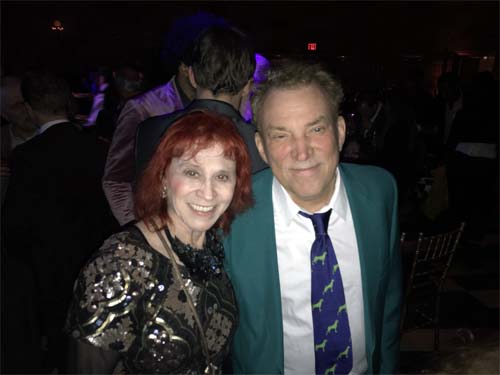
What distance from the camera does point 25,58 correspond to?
8219 mm

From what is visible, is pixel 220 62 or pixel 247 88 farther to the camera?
pixel 247 88

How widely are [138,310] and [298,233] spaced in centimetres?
70

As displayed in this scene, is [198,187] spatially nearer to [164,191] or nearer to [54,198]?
[164,191]

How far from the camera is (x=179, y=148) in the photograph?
1319 mm

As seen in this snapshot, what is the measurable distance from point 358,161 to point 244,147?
2973 mm

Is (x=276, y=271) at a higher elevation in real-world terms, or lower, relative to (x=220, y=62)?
lower

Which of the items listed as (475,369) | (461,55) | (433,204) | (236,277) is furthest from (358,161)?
(461,55)

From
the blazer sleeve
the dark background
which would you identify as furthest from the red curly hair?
the dark background

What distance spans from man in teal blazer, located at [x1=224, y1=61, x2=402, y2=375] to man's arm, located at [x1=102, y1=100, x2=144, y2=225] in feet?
2.55

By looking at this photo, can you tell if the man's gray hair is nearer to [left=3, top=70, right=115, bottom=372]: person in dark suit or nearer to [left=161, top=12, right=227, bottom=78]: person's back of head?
[left=161, top=12, right=227, bottom=78]: person's back of head

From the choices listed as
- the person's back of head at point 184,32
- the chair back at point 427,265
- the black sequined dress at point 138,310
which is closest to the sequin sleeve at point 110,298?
the black sequined dress at point 138,310

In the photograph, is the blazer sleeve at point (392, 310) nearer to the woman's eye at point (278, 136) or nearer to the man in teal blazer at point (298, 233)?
the man in teal blazer at point (298, 233)

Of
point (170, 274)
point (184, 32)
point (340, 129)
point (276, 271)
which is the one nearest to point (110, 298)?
point (170, 274)

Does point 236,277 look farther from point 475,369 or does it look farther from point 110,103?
point 110,103
